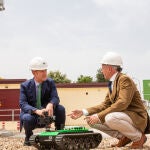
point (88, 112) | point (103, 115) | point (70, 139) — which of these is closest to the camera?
point (70, 139)

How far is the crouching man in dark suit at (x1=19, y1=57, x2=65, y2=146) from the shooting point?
6.49m

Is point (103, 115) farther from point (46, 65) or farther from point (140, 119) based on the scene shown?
point (46, 65)

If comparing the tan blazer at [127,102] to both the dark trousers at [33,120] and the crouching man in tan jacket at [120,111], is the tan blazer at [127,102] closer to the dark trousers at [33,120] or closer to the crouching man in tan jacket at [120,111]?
the crouching man in tan jacket at [120,111]

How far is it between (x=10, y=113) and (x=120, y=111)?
2645 centimetres

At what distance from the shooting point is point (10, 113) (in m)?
31.9

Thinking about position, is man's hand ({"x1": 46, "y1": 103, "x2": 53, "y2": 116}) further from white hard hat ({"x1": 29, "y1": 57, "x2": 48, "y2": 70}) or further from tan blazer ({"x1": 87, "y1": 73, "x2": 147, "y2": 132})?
tan blazer ({"x1": 87, "y1": 73, "x2": 147, "y2": 132})

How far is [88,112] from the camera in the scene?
6.35 m

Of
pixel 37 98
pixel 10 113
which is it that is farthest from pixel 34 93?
pixel 10 113

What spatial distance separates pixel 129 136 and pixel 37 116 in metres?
1.29

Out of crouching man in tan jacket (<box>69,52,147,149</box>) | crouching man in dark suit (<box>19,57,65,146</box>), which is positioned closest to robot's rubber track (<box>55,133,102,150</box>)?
crouching man in tan jacket (<box>69,52,147,149</box>)

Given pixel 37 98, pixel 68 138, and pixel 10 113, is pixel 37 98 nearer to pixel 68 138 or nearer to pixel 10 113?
pixel 68 138

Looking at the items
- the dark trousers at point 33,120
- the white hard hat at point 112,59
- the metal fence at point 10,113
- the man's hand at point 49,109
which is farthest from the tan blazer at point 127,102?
the metal fence at point 10,113

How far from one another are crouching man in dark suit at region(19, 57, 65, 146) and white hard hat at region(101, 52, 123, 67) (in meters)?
0.82

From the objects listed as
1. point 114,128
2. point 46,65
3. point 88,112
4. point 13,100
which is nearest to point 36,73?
point 46,65
